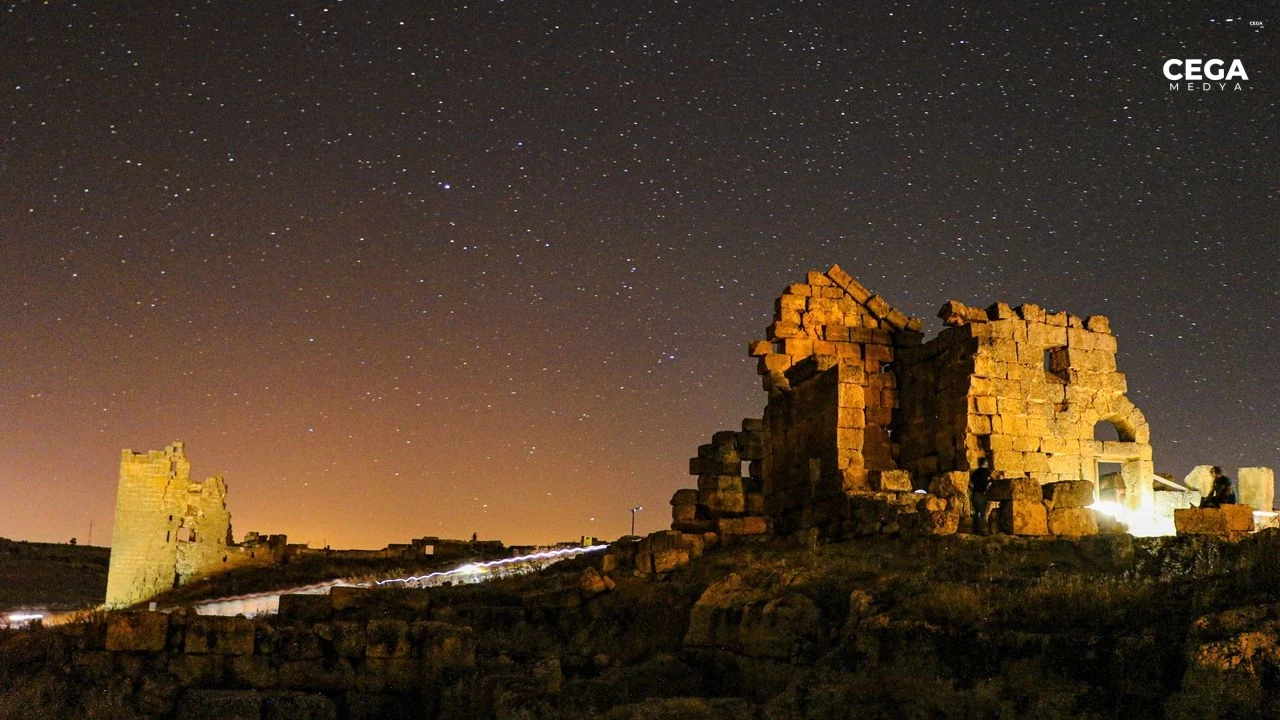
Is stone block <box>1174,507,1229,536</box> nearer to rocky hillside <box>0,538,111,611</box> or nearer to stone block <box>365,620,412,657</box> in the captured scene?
stone block <box>365,620,412,657</box>

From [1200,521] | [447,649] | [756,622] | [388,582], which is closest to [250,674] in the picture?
[447,649]

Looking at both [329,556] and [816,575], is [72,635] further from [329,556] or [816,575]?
[329,556]

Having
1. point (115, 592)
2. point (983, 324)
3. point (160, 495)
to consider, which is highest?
point (983, 324)

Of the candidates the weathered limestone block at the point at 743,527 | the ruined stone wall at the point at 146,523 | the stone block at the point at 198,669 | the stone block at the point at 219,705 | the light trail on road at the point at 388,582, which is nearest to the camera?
the stone block at the point at 219,705

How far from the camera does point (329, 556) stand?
113ft

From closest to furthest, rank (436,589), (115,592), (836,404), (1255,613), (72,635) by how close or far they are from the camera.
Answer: (1255,613), (72,635), (436,589), (836,404), (115,592)

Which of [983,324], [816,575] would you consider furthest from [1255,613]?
[983,324]

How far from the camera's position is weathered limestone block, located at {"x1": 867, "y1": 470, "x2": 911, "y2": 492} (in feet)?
56.0

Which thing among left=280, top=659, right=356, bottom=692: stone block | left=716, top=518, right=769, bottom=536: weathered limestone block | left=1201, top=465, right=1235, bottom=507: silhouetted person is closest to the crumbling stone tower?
left=716, top=518, right=769, bottom=536: weathered limestone block

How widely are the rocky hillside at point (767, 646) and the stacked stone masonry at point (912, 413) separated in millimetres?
4117

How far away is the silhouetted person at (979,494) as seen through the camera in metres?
14.7

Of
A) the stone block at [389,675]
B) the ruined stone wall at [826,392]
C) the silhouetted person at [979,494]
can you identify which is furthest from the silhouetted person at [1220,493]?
the stone block at [389,675]

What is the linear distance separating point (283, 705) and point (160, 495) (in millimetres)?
27248

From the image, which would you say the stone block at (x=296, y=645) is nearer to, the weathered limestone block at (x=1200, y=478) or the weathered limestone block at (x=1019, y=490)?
the weathered limestone block at (x=1019, y=490)
